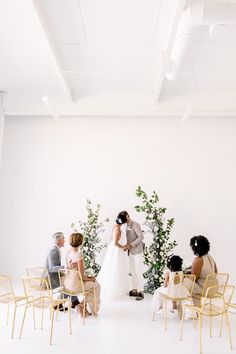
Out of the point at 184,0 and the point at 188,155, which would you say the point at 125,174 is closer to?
Result: the point at 188,155

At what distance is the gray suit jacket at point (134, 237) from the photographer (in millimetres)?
6430

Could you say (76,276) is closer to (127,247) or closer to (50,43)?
(127,247)

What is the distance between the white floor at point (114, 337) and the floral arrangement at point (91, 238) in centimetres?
182

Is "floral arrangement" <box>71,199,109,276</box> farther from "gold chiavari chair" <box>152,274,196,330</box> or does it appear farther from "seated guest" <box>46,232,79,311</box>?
"gold chiavari chair" <box>152,274,196,330</box>

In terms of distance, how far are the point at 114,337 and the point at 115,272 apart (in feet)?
6.72

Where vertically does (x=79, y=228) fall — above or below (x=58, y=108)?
below

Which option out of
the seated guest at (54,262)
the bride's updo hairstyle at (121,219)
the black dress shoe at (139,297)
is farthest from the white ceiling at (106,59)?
the black dress shoe at (139,297)

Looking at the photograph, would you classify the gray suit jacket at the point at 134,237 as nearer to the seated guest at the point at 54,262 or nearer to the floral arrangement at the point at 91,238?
the floral arrangement at the point at 91,238

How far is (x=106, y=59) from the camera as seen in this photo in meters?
5.99

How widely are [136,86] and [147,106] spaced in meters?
0.55

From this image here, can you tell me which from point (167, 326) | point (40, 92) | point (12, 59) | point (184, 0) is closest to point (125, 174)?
point (40, 92)

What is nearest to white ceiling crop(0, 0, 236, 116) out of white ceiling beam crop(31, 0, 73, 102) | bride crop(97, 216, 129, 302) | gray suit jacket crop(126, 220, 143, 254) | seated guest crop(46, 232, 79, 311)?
white ceiling beam crop(31, 0, 73, 102)

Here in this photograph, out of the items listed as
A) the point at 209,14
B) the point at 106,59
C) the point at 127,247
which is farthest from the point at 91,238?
the point at 209,14

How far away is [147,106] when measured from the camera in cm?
753
